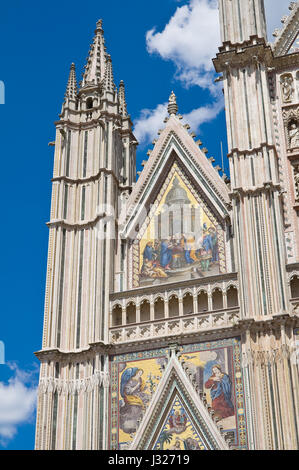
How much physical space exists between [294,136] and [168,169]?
3034mm

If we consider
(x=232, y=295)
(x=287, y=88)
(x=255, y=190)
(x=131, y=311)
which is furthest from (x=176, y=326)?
(x=287, y=88)

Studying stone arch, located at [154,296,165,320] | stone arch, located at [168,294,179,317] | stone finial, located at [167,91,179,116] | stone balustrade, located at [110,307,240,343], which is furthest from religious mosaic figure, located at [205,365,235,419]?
stone finial, located at [167,91,179,116]

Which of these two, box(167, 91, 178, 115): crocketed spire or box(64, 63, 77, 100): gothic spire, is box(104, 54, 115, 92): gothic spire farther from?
box(167, 91, 178, 115): crocketed spire

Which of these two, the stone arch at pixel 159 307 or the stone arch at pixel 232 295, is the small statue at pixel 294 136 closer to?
the stone arch at pixel 232 295

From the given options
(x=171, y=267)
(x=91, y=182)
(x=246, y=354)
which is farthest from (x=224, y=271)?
(x=91, y=182)

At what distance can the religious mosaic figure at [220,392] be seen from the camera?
1527cm

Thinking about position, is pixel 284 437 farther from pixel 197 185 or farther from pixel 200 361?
pixel 197 185

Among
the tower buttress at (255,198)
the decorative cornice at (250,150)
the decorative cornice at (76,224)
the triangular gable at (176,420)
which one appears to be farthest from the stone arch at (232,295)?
the decorative cornice at (76,224)

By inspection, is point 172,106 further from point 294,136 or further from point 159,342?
point 159,342

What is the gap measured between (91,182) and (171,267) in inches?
117

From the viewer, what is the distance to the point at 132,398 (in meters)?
16.0

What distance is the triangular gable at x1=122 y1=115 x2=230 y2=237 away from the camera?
18.3 metres

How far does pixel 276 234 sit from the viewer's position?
54.1 feet
